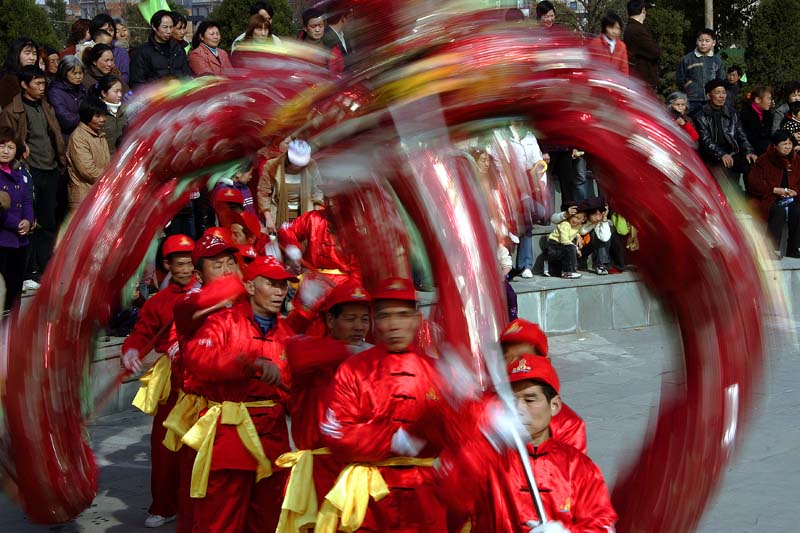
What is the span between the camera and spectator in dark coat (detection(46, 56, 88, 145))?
29.5ft

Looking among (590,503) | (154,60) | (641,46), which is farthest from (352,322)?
(641,46)

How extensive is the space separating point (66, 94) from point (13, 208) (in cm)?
144

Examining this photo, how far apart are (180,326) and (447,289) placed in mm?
2403

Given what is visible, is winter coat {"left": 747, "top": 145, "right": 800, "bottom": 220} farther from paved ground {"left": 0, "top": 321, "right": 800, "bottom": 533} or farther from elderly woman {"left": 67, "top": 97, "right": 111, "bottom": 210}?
elderly woman {"left": 67, "top": 97, "right": 111, "bottom": 210}

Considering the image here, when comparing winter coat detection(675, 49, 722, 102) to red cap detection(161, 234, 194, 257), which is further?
winter coat detection(675, 49, 722, 102)

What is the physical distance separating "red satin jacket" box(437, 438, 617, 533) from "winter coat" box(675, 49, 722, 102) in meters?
10.1

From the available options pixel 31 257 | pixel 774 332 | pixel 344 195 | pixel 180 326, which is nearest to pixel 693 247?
pixel 774 332

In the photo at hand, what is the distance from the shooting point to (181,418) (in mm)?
5707

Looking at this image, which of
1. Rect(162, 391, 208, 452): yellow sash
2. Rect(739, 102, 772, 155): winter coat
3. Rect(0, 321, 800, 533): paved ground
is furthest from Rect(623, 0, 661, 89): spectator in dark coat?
Rect(162, 391, 208, 452): yellow sash

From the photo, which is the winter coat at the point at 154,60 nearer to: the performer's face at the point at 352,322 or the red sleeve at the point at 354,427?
the performer's face at the point at 352,322

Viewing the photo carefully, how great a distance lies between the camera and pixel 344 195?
3793 millimetres

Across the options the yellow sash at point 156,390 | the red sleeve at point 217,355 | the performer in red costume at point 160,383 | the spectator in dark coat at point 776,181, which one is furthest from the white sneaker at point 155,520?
the spectator in dark coat at point 776,181

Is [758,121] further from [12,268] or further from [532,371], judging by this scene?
[532,371]

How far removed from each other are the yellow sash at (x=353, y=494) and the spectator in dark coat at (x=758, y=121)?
9925mm
